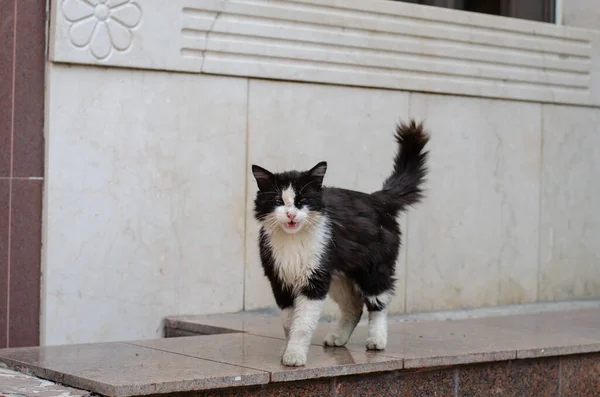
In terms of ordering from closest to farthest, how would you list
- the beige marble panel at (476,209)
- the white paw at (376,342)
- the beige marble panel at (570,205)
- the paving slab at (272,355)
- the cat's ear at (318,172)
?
the paving slab at (272,355), the cat's ear at (318,172), the white paw at (376,342), the beige marble panel at (476,209), the beige marble panel at (570,205)

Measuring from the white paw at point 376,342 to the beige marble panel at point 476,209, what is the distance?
2.24 metres

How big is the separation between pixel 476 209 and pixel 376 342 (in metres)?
2.82

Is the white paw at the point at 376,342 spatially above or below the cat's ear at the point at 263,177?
below

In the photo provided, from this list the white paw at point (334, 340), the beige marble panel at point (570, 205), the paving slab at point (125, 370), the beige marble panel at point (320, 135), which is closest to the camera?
the paving slab at point (125, 370)

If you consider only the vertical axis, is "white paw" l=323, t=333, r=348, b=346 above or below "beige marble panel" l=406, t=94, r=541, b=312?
below

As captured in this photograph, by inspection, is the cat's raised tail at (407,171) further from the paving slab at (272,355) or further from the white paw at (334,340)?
the paving slab at (272,355)

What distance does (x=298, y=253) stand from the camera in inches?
183

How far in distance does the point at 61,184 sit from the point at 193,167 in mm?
893

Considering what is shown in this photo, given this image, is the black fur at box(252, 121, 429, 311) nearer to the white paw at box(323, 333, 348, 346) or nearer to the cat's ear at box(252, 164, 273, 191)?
the cat's ear at box(252, 164, 273, 191)

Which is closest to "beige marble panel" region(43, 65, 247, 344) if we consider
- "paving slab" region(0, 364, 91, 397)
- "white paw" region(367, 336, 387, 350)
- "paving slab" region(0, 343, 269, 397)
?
"paving slab" region(0, 343, 269, 397)

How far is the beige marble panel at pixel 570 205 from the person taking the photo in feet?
26.4

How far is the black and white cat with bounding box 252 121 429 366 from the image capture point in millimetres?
4605

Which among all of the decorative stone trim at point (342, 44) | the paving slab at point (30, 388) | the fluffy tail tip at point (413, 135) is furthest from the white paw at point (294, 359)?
the decorative stone trim at point (342, 44)

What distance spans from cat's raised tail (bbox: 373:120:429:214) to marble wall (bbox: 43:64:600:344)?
1476 mm
